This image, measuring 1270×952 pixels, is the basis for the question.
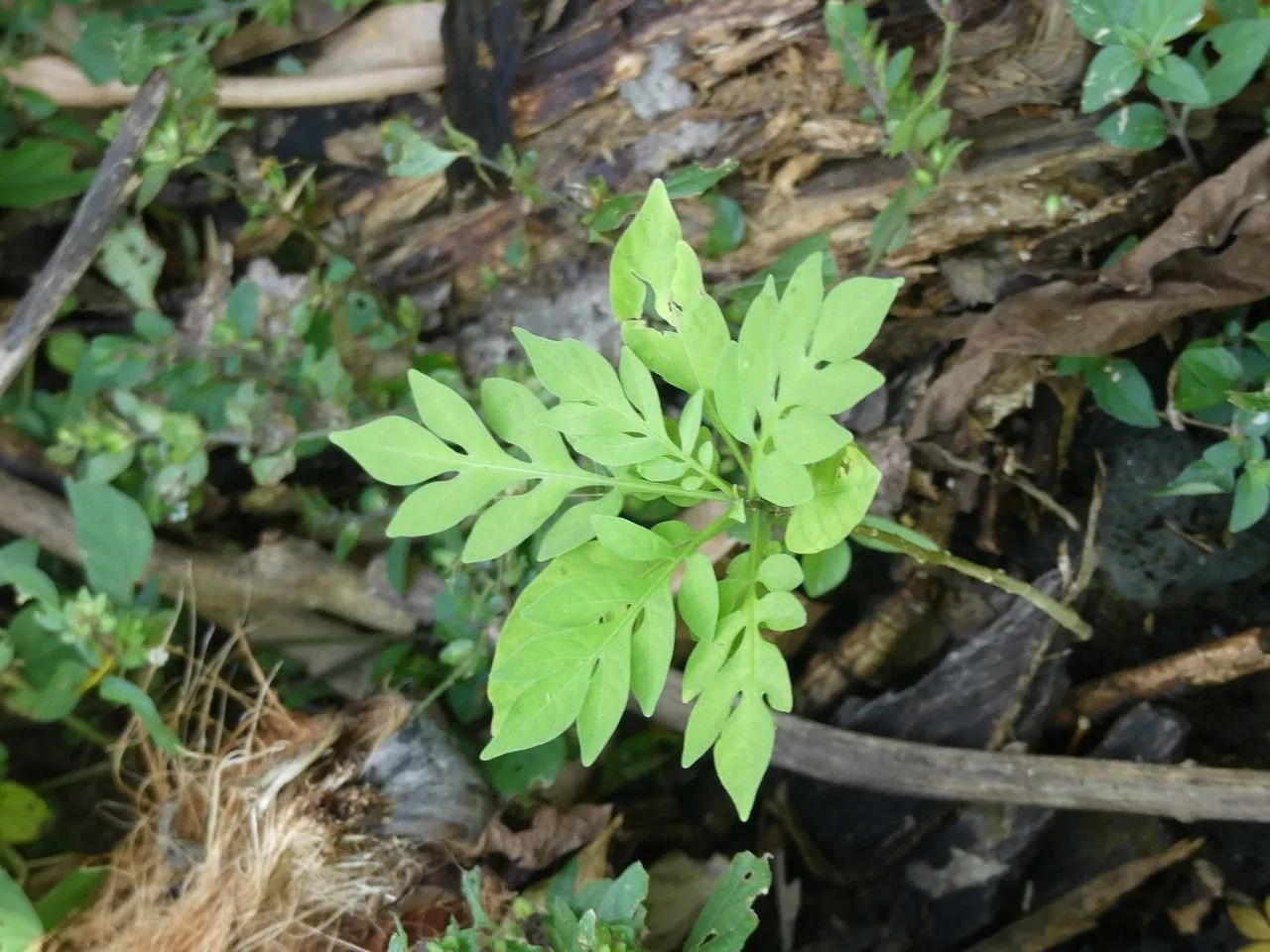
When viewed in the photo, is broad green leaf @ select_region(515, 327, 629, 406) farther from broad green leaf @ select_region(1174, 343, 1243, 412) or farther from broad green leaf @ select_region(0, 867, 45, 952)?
broad green leaf @ select_region(0, 867, 45, 952)

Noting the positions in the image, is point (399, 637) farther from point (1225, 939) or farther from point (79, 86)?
point (1225, 939)

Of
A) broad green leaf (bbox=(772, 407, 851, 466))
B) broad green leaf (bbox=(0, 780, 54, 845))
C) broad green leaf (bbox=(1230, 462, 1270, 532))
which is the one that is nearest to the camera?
broad green leaf (bbox=(772, 407, 851, 466))

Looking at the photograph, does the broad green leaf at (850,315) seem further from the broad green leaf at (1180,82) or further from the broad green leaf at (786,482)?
the broad green leaf at (1180,82)

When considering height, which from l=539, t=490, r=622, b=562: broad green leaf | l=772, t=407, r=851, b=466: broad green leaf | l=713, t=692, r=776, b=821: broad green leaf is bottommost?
l=713, t=692, r=776, b=821: broad green leaf

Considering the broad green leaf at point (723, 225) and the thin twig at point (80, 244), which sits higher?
the thin twig at point (80, 244)

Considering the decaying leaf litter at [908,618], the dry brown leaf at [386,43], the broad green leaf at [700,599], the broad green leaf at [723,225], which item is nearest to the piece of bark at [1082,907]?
the decaying leaf litter at [908,618]

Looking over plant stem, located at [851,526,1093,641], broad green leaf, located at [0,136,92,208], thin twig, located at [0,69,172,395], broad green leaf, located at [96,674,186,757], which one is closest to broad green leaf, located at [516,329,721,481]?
plant stem, located at [851,526,1093,641]

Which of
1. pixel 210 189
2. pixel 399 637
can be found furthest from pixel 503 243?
pixel 399 637
